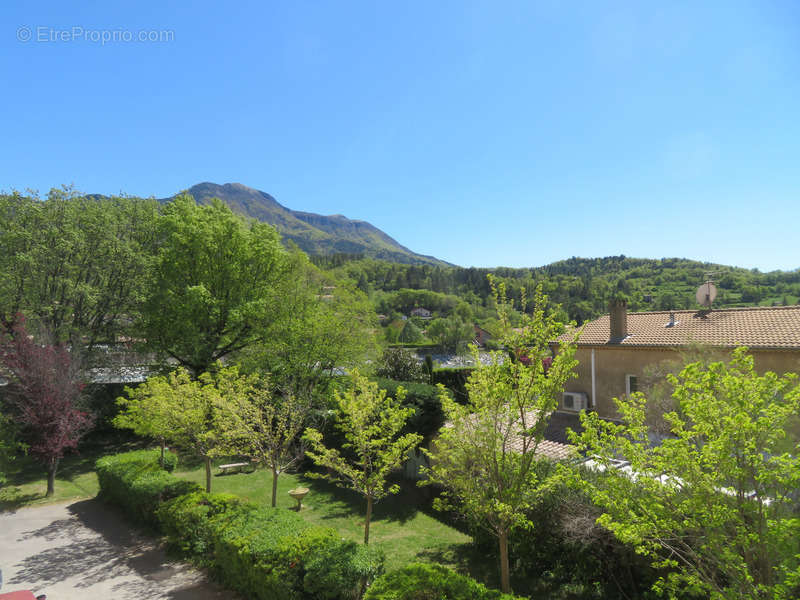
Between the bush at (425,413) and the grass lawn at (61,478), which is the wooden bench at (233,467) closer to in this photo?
the grass lawn at (61,478)

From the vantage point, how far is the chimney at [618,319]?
66.5 feet

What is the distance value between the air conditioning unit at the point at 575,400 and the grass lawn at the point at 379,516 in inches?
394

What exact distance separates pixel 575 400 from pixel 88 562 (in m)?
19.6

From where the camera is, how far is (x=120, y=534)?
11695 millimetres

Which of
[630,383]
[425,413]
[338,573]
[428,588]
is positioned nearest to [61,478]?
[425,413]

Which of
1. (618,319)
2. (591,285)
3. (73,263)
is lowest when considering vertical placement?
(618,319)

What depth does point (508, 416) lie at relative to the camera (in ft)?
23.4

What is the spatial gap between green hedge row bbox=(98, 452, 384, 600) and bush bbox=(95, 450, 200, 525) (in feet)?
0.20

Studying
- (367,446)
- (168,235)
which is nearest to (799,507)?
(367,446)

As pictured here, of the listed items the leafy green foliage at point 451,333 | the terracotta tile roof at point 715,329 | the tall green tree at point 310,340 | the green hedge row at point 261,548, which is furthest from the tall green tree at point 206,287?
the leafy green foliage at point 451,333

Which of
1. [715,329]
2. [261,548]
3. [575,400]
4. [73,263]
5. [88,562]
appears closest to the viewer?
[261,548]

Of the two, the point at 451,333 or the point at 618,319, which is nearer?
the point at 618,319

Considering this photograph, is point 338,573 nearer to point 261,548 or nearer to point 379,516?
point 261,548

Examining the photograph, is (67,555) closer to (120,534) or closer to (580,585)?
(120,534)
